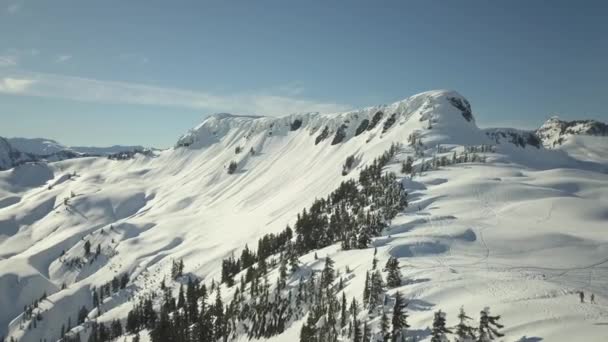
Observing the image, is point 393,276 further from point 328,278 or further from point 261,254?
point 261,254

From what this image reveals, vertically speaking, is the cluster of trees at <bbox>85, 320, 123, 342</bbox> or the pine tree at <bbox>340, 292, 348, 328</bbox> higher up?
the pine tree at <bbox>340, 292, 348, 328</bbox>

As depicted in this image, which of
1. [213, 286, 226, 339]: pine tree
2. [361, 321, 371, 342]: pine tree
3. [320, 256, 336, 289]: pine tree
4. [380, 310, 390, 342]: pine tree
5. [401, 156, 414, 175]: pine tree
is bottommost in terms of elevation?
[213, 286, 226, 339]: pine tree

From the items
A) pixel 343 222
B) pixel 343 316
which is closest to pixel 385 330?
pixel 343 316

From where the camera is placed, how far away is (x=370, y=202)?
148 meters

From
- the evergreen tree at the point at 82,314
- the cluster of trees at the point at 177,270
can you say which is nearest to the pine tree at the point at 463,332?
the cluster of trees at the point at 177,270

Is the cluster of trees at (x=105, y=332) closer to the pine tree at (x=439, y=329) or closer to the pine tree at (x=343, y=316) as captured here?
the pine tree at (x=343, y=316)

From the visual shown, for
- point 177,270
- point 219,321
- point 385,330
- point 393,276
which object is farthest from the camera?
point 177,270

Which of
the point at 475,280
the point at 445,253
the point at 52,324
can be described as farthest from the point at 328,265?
the point at 52,324

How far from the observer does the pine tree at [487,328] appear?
45.1 metres

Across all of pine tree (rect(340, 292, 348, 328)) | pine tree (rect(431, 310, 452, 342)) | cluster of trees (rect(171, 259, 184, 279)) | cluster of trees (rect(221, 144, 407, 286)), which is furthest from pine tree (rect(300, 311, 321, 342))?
cluster of trees (rect(171, 259, 184, 279))

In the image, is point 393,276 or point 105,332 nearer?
point 393,276

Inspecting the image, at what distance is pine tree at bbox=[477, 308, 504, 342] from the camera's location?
4506 centimetres

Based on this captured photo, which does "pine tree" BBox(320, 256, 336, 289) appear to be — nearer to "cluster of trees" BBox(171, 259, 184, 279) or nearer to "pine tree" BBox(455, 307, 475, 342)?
"pine tree" BBox(455, 307, 475, 342)

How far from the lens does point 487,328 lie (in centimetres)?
4581
